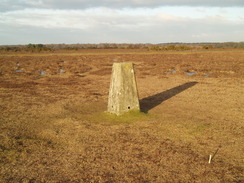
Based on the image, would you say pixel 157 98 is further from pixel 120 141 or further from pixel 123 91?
pixel 120 141

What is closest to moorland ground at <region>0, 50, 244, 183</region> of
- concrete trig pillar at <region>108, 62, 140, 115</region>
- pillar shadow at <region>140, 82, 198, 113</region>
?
pillar shadow at <region>140, 82, 198, 113</region>

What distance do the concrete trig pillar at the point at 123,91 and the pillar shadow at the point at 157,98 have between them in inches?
31.3

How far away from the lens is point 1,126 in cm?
665

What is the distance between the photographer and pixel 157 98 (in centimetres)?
1022

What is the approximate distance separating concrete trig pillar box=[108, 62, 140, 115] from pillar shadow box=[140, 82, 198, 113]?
0.79m

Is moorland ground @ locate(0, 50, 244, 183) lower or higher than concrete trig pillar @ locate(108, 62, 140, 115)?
lower

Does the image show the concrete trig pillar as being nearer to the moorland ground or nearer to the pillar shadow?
A: the moorland ground

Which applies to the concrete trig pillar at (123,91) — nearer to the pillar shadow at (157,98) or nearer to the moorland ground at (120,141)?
the moorland ground at (120,141)

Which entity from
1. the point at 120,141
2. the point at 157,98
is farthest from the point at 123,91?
the point at 157,98

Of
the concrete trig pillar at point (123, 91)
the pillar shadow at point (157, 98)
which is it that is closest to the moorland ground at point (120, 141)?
the pillar shadow at point (157, 98)

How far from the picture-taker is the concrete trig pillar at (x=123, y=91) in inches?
299

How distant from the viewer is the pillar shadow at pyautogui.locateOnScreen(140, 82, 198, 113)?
349 inches

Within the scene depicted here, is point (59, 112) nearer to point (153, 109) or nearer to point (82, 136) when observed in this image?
point (82, 136)

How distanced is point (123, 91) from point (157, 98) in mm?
3052
